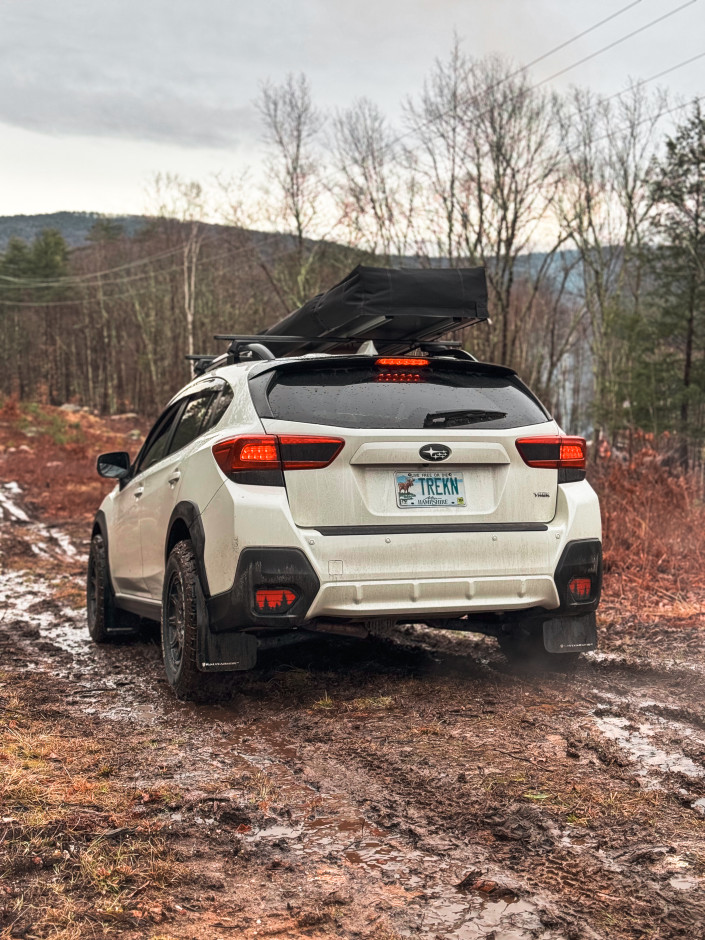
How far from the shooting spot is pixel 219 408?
199 inches

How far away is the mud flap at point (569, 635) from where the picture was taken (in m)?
4.93

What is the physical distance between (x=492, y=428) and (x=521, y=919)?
Answer: 261cm

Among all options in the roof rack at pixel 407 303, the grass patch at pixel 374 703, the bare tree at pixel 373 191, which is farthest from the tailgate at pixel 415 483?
the bare tree at pixel 373 191

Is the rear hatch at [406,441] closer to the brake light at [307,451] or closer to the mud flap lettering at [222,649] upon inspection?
the brake light at [307,451]

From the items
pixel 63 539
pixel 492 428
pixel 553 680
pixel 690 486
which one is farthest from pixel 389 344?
pixel 63 539

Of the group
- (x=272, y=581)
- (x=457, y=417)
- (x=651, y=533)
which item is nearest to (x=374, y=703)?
(x=272, y=581)

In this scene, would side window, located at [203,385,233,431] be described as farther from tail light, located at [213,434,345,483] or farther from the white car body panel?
tail light, located at [213,434,345,483]

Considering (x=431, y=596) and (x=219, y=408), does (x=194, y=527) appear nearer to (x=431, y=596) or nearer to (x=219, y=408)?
(x=219, y=408)

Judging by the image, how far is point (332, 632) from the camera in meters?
4.60

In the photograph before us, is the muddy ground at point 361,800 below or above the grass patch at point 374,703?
above

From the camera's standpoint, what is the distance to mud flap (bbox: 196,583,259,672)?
4527 mm

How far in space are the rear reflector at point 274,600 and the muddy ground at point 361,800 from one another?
0.59m

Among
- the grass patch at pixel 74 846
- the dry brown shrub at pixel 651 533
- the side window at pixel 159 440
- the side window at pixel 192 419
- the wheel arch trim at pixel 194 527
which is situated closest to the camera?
the grass patch at pixel 74 846

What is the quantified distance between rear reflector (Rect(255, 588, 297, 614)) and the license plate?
0.69 meters
